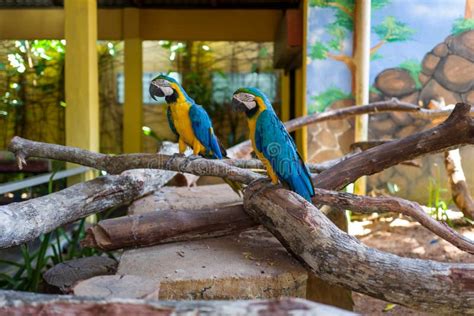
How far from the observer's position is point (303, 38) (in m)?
6.07

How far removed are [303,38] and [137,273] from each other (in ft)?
14.6

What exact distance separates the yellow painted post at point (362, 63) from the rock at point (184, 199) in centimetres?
207

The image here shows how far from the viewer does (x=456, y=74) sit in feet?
17.9

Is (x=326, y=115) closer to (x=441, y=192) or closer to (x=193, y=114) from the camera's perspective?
(x=441, y=192)

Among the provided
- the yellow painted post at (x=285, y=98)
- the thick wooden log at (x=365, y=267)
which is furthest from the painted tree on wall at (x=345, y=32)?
the thick wooden log at (x=365, y=267)

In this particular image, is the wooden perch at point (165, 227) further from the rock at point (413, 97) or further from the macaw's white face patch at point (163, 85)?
the rock at point (413, 97)

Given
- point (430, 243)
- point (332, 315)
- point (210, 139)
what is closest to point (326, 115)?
point (430, 243)

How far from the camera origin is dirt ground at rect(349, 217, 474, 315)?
3.69 m

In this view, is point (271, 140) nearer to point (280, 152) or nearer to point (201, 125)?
point (280, 152)

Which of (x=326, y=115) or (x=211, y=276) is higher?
(x=326, y=115)

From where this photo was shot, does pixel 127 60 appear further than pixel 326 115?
Yes

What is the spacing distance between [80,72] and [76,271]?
2510 mm

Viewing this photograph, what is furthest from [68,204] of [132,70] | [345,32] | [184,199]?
[132,70]

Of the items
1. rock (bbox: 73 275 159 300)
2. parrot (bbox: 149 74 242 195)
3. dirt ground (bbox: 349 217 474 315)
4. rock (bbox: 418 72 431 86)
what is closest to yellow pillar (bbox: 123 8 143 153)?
dirt ground (bbox: 349 217 474 315)
